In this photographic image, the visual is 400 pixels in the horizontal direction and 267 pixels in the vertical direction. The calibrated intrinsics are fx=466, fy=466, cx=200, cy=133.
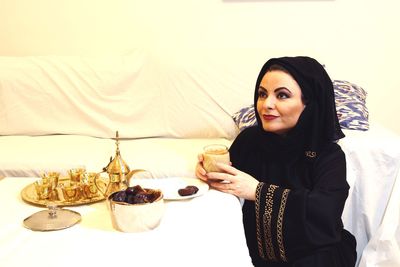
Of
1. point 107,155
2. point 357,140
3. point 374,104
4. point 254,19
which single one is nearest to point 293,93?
point 357,140

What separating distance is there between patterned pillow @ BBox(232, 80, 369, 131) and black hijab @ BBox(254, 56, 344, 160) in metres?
0.41

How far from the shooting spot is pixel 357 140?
187cm

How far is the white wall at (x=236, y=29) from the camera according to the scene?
2676mm

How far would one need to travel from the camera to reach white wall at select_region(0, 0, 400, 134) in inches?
105

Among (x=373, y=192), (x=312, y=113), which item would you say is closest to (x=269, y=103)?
(x=312, y=113)

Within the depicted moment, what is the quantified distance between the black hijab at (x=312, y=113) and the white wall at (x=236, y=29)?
109 cm

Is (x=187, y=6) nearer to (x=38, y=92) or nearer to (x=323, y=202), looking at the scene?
(x=38, y=92)

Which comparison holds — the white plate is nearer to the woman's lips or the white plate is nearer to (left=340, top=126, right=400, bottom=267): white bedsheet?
the woman's lips

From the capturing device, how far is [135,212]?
1117 mm

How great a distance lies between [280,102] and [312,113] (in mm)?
116

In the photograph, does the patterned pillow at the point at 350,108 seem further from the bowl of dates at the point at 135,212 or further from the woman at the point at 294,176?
the bowl of dates at the point at 135,212

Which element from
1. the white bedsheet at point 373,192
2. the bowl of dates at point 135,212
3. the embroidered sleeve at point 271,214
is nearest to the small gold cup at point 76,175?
the bowl of dates at point 135,212

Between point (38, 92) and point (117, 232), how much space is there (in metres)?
1.54

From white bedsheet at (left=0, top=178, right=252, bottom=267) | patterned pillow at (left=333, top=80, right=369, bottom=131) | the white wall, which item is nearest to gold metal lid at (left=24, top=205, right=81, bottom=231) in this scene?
white bedsheet at (left=0, top=178, right=252, bottom=267)
